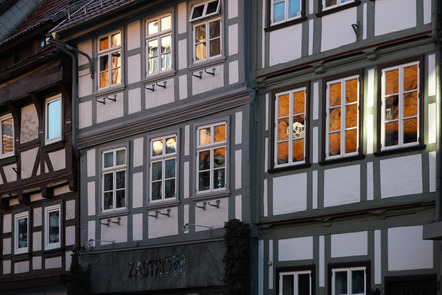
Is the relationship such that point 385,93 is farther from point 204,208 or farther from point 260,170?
point 204,208

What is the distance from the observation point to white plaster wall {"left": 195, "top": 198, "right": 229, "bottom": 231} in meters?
21.1

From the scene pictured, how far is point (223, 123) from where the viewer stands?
845 inches

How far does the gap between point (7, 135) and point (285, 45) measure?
10264mm

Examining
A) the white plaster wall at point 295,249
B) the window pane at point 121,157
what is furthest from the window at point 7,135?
the white plaster wall at point 295,249

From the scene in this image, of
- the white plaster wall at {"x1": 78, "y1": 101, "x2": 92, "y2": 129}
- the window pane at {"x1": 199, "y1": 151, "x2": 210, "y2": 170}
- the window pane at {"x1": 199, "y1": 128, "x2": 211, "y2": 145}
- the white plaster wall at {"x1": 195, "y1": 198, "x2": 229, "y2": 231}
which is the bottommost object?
the white plaster wall at {"x1": 195, "y1": 198, "x2": 229, "y2": 231}

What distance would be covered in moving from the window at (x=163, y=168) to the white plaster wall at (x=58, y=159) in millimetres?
3167

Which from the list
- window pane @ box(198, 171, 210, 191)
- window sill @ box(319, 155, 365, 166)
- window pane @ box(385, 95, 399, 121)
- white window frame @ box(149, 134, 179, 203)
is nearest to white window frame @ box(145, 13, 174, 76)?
white window frame @ box(149, 134, 179, 203)

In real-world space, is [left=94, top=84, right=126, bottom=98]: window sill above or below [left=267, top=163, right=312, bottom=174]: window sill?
above

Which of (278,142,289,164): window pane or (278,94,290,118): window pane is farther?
(278,94,290,118): window pane

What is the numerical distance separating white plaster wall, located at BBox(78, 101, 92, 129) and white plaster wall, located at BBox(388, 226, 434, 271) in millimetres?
9145

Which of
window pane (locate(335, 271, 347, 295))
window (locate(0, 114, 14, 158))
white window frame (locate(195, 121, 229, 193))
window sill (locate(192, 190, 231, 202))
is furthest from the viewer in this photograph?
window (locate(0, 114, 14, 158))

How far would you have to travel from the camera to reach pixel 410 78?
59.5 feet

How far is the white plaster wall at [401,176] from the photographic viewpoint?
58.2 feet

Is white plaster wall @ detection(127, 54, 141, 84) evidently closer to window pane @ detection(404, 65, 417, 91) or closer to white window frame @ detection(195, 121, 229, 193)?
white window frame @ detection(195, 121, 229, 193)
